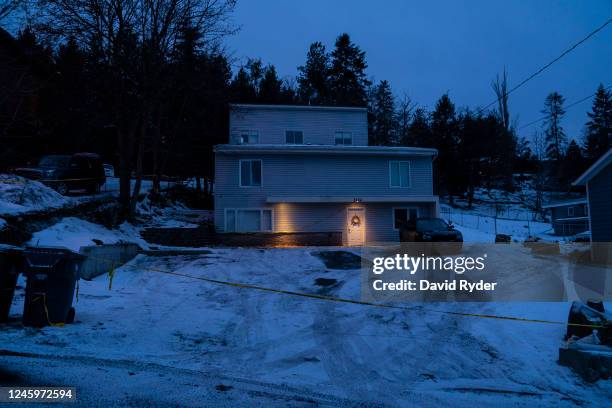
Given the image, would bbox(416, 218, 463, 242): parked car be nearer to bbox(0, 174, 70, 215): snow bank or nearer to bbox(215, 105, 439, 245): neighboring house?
bbox(215, 105, 439, 245): neighboring house

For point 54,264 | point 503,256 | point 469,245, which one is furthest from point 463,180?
point 54,264

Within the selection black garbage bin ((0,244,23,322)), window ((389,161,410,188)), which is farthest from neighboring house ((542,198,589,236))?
black garbage bin ((0,244,23,322))

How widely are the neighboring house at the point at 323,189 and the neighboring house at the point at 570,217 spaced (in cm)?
1747

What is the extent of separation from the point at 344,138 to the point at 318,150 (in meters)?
6.08

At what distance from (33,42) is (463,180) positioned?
131 ft

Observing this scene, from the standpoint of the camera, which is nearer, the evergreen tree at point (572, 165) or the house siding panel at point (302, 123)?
the house siding panel at point (302, 123)

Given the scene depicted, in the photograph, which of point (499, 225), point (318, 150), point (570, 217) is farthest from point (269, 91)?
point (570, 217)

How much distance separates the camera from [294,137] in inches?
1060

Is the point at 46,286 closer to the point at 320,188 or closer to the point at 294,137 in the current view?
the point at 320,188

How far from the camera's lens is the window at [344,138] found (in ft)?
90.0

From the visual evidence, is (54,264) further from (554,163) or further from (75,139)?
(554,163)

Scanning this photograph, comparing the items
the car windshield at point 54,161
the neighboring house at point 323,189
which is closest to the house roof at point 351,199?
the neighboring house at point 323,189

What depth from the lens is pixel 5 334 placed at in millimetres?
6004

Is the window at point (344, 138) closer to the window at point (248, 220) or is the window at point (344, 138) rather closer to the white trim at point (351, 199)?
the white trim at point (351, 199)
